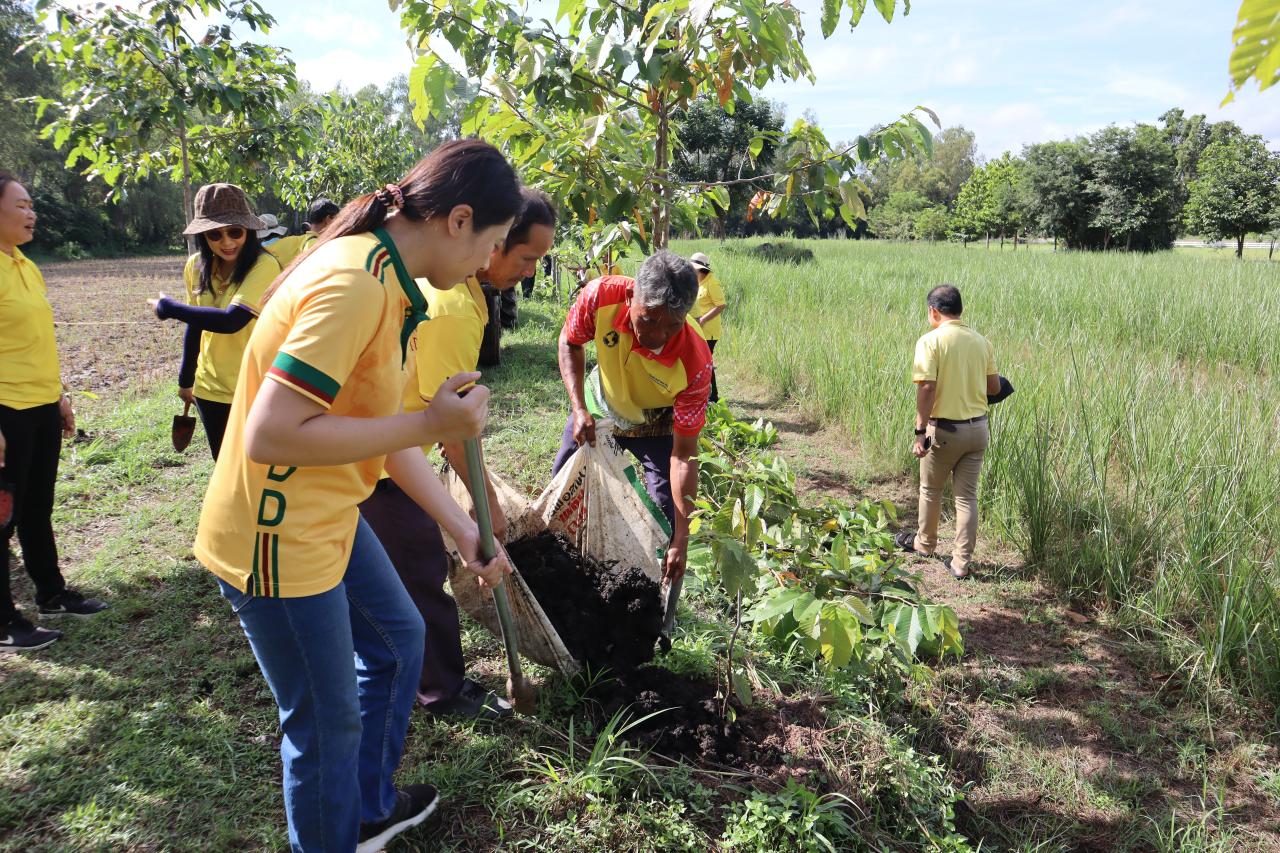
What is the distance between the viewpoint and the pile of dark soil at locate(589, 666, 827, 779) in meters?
2.27

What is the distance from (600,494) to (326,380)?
1.66 m

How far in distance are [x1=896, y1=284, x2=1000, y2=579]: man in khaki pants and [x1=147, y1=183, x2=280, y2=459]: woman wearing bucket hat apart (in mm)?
3187

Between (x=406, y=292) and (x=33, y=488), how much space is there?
272 cm

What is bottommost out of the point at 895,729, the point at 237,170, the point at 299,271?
the point at 895,729

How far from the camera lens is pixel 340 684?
151 cm

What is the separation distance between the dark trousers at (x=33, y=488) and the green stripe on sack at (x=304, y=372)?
2.49 m

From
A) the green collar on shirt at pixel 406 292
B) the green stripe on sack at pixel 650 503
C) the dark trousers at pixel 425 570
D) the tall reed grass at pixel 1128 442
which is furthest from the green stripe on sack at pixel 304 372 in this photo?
the tall reed grass at pixel 1128 442

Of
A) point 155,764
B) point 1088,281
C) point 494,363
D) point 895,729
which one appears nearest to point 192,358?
point 155,764

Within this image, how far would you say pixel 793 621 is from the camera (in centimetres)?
240

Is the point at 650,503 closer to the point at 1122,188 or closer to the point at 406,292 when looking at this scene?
the point at 406,292

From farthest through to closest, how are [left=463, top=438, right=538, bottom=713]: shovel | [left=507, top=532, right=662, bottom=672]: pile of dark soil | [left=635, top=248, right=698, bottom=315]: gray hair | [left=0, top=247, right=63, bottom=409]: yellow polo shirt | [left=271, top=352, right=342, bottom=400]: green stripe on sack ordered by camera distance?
[left=0, top=247, right=63, bottom=409]: yellow polo shirt, [left=507, top=532, right=662, bottom=672]: pile of dark soil, [left=635, top=248, right=698, bottom=315]: gray hair, [left=463, top=438, right=538, bottom=713]: shovel, [left=271, top=352, right=342, bottom=400]: green stripe on sack

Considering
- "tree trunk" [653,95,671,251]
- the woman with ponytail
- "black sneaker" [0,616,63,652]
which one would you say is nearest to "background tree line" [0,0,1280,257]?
"tree trunk" [653,95,671,251]

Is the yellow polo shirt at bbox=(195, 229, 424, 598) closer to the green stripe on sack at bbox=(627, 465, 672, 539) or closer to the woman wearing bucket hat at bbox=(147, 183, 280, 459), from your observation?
the green stripe on sack at bbox=(627, 465, 672, 539)

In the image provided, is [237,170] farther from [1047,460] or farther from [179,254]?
[179,254]
